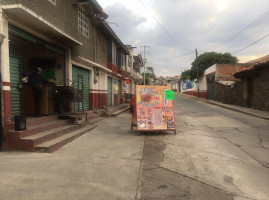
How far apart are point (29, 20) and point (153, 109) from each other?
180 inches

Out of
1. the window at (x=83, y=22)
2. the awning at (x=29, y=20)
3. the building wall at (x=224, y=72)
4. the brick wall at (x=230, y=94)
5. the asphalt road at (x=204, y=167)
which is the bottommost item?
the asphalt road at (x=204, y=167)

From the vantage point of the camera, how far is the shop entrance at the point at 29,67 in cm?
662

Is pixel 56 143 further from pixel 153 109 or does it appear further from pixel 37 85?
pixel 153 109

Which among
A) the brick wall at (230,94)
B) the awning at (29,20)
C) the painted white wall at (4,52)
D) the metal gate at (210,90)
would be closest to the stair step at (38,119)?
the painted white wall at (4,52)

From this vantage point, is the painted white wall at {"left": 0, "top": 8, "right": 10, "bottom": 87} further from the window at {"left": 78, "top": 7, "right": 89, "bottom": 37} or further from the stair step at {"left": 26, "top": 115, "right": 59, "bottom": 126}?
the window at {"left": 78, "top": 7, "right": 89, "bottom": 37}

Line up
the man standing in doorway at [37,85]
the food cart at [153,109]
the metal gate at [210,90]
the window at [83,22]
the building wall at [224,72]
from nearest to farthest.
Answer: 1. the man standing in doorway at [37,85]
2. the food cart at [153,109]
3. the window at [83,22]
4. the building wall at [224,72]
5. the metal gate at [210,90]

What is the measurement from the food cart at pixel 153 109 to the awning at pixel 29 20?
11.1 feet

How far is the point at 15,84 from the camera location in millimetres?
6574

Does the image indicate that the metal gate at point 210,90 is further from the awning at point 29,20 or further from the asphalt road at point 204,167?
the awning at point 29,20

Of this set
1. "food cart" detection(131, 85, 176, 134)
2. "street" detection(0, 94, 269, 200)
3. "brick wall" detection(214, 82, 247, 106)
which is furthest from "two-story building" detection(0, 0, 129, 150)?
"brick wall" detection(214, 82, 247, 106)

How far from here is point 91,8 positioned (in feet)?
40.3

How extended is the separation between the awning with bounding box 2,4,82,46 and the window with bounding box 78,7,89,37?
10.8 ft

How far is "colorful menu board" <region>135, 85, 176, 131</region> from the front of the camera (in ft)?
25.3

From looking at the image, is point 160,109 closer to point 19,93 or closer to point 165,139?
point 165,139
